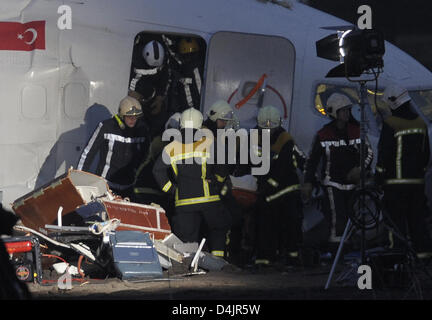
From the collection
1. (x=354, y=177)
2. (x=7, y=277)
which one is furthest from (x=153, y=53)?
(x=7, y=277)

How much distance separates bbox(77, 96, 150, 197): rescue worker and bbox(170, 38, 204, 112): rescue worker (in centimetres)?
93

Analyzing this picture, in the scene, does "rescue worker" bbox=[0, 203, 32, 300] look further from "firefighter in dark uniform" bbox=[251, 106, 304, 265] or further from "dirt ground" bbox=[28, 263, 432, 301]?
"firefighter in dark uniform" bbox=[251, 106, 304, 265]

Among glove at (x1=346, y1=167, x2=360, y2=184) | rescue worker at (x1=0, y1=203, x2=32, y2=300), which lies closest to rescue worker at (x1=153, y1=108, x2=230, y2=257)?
glove at (x1=346, y1=167, x2=360, y2=184)

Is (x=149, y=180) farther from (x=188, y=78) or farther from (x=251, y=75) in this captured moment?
(x=251, y=75)

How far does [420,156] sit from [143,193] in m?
3.37

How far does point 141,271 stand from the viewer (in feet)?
32.5

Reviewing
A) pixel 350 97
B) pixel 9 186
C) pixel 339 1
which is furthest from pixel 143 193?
pixel 339 1

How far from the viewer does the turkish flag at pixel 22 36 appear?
36.5 feet

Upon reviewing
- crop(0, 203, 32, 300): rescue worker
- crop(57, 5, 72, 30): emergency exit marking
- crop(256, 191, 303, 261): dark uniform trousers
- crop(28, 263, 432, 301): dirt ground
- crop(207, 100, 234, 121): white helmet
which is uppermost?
crop(57, 5, 72, 30): emergency exit marking

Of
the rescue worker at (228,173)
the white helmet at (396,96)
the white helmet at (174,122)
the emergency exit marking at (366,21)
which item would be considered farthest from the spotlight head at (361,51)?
the white helmet at (174,122)

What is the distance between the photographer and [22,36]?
11188 mm

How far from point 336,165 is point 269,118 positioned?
103cm

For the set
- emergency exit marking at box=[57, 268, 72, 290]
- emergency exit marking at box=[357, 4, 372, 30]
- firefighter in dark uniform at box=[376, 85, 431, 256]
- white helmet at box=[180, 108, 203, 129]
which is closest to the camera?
emergency exit marking at box=[57, 268, 72, 290]

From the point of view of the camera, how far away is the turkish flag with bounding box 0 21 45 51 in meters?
11.1
